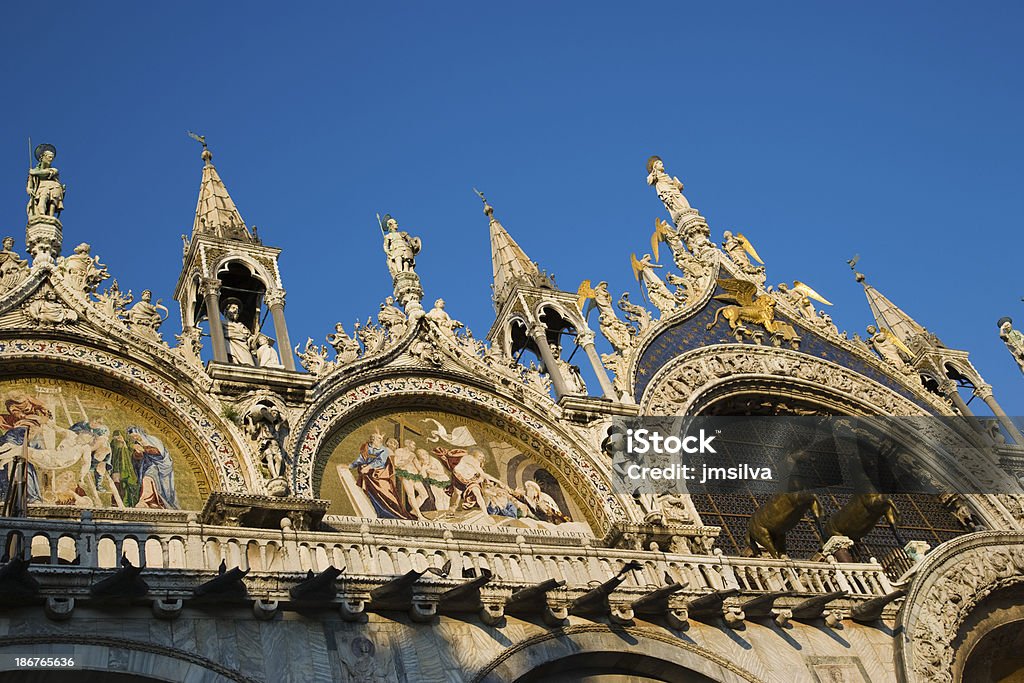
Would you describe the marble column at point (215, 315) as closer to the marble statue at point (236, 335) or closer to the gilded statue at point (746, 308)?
the marble statue at point (236, 335)

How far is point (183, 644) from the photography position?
10.1 meters

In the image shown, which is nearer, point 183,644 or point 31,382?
point 183,644

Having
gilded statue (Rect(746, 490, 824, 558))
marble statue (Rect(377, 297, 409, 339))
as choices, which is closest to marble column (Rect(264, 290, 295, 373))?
marble statue (Rect(377, 297, 409, 339))

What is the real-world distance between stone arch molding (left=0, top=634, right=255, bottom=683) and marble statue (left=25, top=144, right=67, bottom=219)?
9.16m

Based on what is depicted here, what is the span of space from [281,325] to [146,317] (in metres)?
2.07

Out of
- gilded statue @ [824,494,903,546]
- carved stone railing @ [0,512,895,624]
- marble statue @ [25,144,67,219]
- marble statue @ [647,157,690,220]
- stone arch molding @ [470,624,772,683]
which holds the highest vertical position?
marble statue @ [647,157,690,220]

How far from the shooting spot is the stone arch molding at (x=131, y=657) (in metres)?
9.42

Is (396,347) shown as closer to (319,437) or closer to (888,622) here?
(319,437)

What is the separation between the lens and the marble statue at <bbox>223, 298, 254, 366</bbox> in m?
16.6

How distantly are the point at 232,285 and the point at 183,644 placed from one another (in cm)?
911

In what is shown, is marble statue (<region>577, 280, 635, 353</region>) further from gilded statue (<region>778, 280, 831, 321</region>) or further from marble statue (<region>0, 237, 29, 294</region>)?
marble statue (<region>0, 237, 29, 294</region>)

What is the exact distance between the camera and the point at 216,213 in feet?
61.6

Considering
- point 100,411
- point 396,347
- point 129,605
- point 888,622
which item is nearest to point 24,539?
point 129,605

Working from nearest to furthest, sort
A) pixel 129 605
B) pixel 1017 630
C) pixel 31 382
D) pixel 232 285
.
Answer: pixel 129 605 < pixel 31 382 < pixel 1017 630 < pixel 232 285
